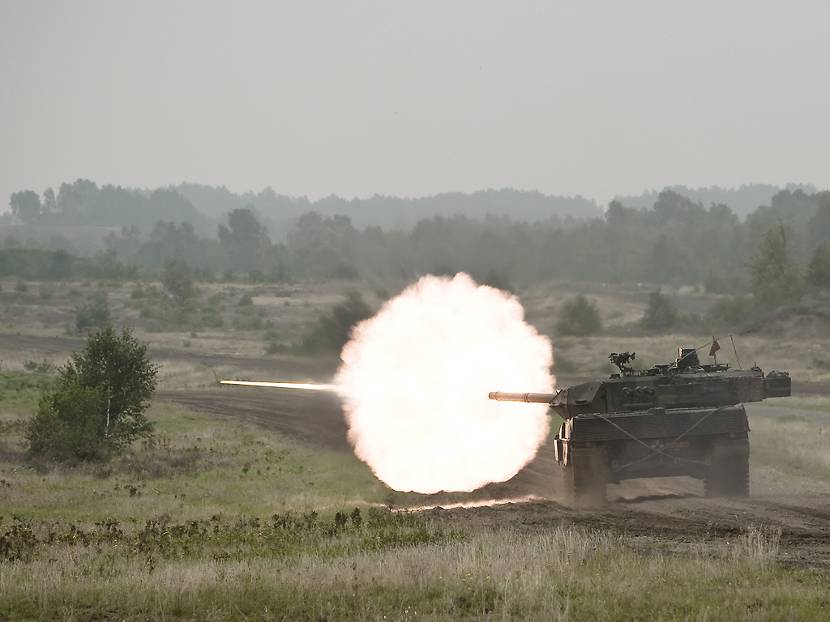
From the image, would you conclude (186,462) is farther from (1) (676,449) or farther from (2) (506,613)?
(2) (506,613)

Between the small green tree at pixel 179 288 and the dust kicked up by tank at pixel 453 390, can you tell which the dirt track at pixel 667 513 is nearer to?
the dust kicked up by tank at pixel 453 390

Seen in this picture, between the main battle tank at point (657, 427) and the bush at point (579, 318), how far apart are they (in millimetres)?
40693

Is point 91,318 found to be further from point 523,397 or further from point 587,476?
point 587,476

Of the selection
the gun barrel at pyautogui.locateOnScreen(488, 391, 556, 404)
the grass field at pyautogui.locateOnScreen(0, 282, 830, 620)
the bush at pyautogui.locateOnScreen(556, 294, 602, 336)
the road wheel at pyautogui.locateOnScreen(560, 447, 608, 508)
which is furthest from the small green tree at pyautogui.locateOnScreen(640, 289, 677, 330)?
the road wheel at pyautogui.locateOnScreen(560, 447, 608, 508)

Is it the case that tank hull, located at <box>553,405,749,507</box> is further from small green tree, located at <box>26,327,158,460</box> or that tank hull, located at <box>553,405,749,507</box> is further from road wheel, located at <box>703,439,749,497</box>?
small green tree, located at <box>26,327,158,460</box>

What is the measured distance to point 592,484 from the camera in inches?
1037

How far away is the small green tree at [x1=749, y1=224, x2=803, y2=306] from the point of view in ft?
309

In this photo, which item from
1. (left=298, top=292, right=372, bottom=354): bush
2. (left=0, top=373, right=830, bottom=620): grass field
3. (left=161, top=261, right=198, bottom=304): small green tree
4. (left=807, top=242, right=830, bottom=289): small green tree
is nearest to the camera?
(left=0, top=373, right=830, bottom=620): grass field

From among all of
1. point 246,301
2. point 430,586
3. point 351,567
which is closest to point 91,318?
point 246,301

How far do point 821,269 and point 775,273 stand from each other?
16.5 feet

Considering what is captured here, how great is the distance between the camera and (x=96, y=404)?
1446 inches

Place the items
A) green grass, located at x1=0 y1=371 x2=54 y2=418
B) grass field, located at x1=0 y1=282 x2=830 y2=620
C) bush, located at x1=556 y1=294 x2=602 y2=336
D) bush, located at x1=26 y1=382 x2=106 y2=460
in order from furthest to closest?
1. bush, located at x1=556 y1=294 x2=602 y2=336
2. green grass, located at x1=0 y1=371 x2=54 y2=418
3. bush, located at x1=26 y1=382 x2=106 y2=460
4. grass field, located at x1=0 y1=282 x2=830 y2=620

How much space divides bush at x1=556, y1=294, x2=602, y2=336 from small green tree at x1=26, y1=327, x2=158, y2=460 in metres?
33.8

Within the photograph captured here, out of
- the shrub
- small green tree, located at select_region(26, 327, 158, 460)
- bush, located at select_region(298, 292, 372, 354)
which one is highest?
the shrub
